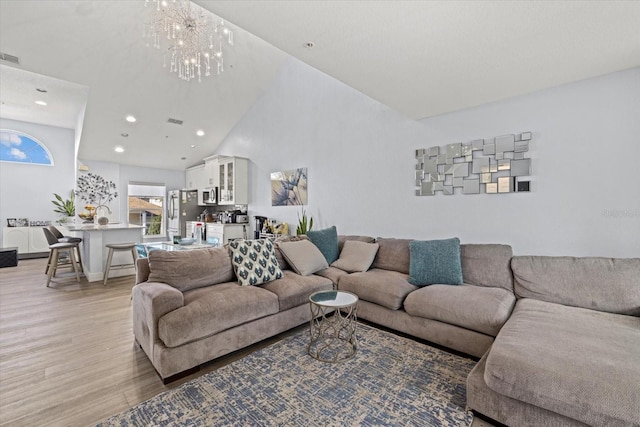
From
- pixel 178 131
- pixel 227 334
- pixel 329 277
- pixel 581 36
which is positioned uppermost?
pixel 178 131

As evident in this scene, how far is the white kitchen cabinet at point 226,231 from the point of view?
239 inches

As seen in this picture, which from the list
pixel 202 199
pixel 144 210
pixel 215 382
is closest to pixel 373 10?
pixel 215 382

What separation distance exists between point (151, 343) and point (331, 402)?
1.37 metres

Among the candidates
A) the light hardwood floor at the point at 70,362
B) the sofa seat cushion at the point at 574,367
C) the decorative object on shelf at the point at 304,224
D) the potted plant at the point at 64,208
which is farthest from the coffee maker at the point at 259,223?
the potted plant at the point at 64,208

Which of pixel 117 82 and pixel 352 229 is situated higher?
pixel 117 82

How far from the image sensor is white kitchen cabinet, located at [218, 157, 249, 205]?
6.18 meters

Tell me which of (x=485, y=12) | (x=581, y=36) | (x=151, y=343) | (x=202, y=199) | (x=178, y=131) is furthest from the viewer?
(x=202, y=199)

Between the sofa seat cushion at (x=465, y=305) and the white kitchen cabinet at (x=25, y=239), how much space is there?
846cm

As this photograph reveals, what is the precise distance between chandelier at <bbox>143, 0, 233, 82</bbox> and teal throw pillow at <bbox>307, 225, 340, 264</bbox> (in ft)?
8.48

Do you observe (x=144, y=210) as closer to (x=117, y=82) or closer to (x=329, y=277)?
(x=117, y=82)

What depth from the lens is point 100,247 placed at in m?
4.84

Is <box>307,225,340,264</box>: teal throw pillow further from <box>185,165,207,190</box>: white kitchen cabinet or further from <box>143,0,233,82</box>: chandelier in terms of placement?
<box>185,165,207,190</box>: white kitchen cabinet

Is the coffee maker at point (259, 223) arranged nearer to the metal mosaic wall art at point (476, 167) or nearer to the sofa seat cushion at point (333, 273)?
the sofa seat cushion at point (333, 273)

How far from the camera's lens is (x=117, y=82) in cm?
457
